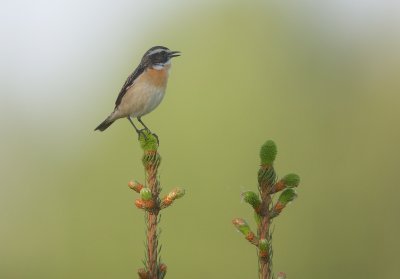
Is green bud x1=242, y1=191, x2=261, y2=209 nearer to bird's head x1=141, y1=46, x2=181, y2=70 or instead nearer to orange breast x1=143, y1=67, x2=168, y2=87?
orange breast x1=143, y1=67, x2=168, y2=87

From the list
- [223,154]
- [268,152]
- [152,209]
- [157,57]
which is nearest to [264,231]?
[268,152]

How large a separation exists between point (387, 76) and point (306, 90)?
4280 mm

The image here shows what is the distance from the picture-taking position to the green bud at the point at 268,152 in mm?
4293

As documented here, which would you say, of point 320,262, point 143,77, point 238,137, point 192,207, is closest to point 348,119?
point 238,137

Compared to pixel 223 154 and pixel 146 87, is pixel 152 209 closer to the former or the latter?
pixel 146 87

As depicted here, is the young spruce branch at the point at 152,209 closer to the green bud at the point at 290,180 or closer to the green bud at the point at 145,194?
the green bud at the point at 145,194

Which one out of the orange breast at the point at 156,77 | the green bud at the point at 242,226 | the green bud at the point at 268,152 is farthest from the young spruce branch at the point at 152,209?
the orange breast at the point at 156,77

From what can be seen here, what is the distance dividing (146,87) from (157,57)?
0.83 meters

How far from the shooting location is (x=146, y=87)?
1148 cm

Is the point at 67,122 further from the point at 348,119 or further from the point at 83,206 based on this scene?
the point at 348,119

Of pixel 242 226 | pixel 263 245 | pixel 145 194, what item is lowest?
pixel 263 245

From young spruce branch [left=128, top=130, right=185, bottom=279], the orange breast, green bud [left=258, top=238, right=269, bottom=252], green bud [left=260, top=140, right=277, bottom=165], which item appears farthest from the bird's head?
green bud [left=258, top=238, right=269, bottom=252]

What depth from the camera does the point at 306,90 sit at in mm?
34938

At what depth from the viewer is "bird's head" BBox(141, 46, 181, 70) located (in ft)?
39.1
